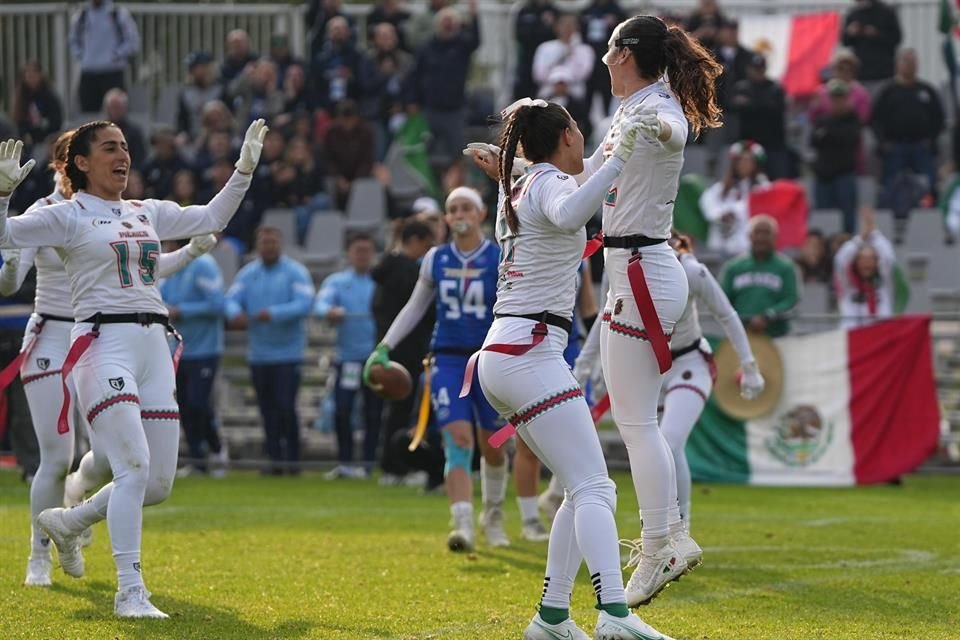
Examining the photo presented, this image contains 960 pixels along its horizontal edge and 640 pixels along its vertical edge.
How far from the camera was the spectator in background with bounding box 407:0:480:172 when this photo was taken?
67.2 ft

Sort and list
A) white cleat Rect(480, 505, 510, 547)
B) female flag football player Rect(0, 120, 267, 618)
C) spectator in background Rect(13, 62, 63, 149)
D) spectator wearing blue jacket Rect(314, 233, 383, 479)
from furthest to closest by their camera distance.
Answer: spectator in background Rect(13, 62, 63, 149) < spectator wearing blue jacket Rect(314, 233, 383, 479) < white cleat Rect(480, 505, 510, 547) < female flag football player Rect(0, 120, 267, 618)

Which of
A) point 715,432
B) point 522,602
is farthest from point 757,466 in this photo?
point 522,602

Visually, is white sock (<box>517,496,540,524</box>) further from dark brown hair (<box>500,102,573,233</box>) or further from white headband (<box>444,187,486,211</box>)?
dark brown hair (<box>500,102,573,233</box>)

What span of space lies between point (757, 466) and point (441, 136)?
6.79m

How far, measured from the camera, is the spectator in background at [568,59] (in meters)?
19.7

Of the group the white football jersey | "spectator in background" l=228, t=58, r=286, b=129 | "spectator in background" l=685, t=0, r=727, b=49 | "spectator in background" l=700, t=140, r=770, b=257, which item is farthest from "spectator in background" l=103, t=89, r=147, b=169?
the white football jersey

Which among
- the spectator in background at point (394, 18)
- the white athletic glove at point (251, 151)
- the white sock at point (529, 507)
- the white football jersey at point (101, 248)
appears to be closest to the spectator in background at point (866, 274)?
the spectator in background at point (394, 18)

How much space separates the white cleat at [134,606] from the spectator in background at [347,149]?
13076 mm

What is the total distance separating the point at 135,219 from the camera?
27.0 ft

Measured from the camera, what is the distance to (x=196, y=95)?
75.7ft

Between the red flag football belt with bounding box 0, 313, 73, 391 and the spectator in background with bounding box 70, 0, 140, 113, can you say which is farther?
the spectator in background with bounding box 70, 0, 140, 113

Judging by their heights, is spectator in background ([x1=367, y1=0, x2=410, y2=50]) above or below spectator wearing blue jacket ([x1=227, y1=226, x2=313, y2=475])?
above

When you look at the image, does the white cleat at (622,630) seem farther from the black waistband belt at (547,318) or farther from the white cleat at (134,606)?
the white cleat at (134,606)

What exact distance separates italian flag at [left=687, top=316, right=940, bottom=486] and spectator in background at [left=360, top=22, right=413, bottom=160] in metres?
6.94
